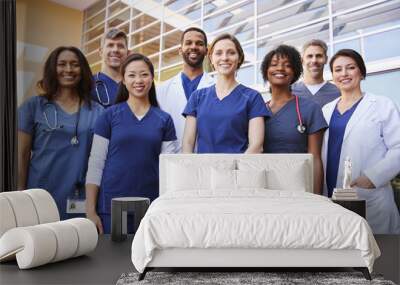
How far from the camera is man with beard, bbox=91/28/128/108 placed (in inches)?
223

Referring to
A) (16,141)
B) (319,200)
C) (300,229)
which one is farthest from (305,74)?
(16,141)

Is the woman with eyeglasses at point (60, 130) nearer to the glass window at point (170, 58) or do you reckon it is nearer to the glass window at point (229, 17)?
the glass window at point (170, 58)

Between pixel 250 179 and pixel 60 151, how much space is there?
7.22ft

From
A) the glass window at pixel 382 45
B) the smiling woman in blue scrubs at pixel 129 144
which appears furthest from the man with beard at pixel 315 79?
the smiling woman in blue scrubs at pixel 129 144

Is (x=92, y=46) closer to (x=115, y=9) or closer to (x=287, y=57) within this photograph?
(x=115, y=9)

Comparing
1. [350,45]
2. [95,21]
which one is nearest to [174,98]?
[95,21]

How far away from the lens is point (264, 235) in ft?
11.3

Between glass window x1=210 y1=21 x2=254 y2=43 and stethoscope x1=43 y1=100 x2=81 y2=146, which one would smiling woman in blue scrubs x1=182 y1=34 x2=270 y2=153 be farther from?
stethoscope x1=43 y1=100 x2=81 y2=146

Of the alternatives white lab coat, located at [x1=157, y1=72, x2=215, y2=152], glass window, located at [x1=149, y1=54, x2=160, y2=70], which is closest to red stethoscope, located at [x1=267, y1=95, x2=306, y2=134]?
white lab coat, located at [x1=157, y1=72, x2=215, y2=152]

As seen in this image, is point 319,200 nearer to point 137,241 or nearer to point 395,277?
point 395,277

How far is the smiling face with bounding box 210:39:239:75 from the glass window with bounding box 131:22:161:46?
70cm

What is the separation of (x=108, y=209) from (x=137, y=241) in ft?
6.91

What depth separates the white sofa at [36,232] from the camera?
3.74 meters

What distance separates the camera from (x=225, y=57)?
553cm
